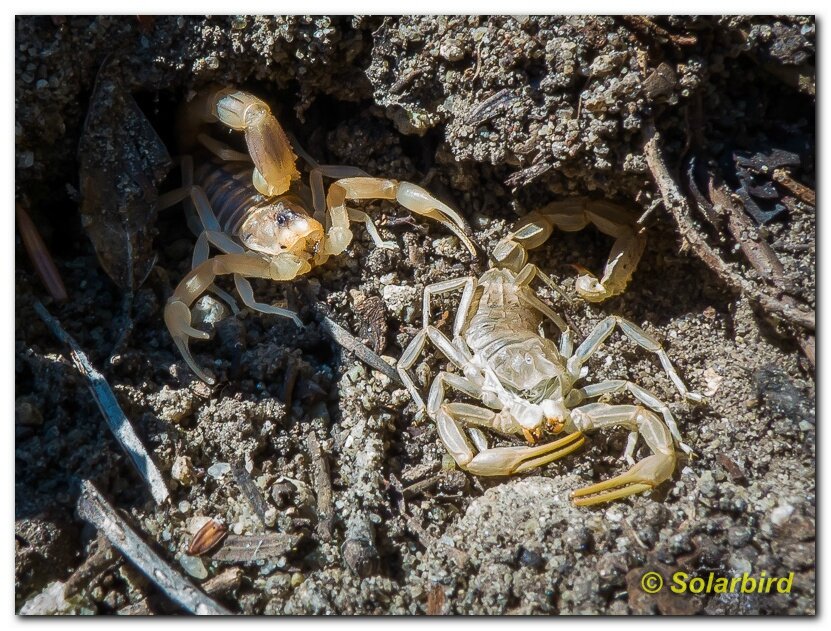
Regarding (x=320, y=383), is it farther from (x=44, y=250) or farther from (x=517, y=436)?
(x=44, y=250)

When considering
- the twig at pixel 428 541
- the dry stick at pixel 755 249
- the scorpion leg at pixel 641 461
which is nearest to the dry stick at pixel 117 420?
the twig at pixel 428 541

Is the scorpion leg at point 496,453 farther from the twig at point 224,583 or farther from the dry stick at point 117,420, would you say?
the dry stick at point 117,420

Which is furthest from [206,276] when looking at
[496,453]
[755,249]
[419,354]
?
[755,249]

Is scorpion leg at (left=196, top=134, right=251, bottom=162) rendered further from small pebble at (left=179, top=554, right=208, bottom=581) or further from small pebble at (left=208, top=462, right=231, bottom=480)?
small pebble at (left=179, top=554, right=208, bottom=581)

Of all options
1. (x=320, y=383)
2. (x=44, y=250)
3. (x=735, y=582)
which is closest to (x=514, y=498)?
(x=735, y=582)

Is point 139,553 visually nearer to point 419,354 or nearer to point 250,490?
Answer: point 250,490

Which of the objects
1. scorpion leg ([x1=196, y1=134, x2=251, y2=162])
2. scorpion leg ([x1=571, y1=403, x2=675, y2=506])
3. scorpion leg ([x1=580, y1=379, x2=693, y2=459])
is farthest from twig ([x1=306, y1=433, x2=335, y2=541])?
scorpion leg ([x1=196, y1=134, x2=251, y2=162])
